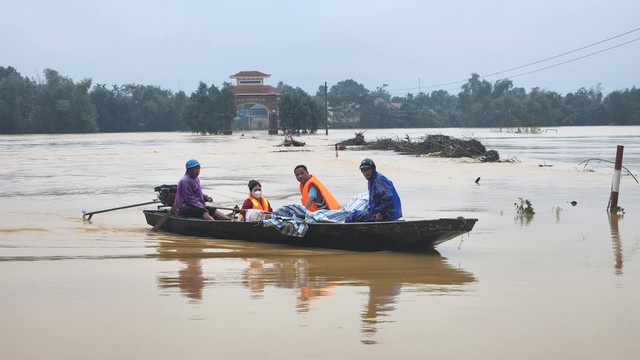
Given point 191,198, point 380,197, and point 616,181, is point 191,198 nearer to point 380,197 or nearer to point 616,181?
point 380,197

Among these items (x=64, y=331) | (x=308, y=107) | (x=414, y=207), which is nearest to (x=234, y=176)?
(x=414, y=207)

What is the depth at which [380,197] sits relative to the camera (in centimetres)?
1032

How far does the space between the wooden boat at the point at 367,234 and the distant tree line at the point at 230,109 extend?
7826cm

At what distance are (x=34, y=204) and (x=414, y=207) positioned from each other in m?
7.79

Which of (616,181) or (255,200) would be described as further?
(616,181)

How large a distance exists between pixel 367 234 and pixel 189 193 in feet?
10.4

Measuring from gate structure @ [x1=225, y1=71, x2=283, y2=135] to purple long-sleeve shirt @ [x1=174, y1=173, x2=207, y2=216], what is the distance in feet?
261

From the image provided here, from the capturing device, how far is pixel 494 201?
17.4 m

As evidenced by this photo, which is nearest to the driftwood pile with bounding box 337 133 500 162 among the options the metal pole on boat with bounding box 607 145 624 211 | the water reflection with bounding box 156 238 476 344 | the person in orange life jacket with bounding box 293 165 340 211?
the metal pole on boat with bounding box 607 145 624 211

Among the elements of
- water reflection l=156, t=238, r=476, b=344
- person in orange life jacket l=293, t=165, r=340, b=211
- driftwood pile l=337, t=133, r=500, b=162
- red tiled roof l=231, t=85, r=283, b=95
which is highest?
red tiled roof l=231, t=85, r=283, b=95

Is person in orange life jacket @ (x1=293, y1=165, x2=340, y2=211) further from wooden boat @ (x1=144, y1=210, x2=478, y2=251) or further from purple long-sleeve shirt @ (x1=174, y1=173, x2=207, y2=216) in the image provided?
purple long-sleeve shirt @ (x1=174, y1=173, x2=207, y2=216)

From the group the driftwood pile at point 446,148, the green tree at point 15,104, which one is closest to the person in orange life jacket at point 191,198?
the driftwood pile at point 446,148

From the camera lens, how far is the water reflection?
7.95m

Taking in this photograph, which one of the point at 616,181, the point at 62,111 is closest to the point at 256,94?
the point at 62,111
